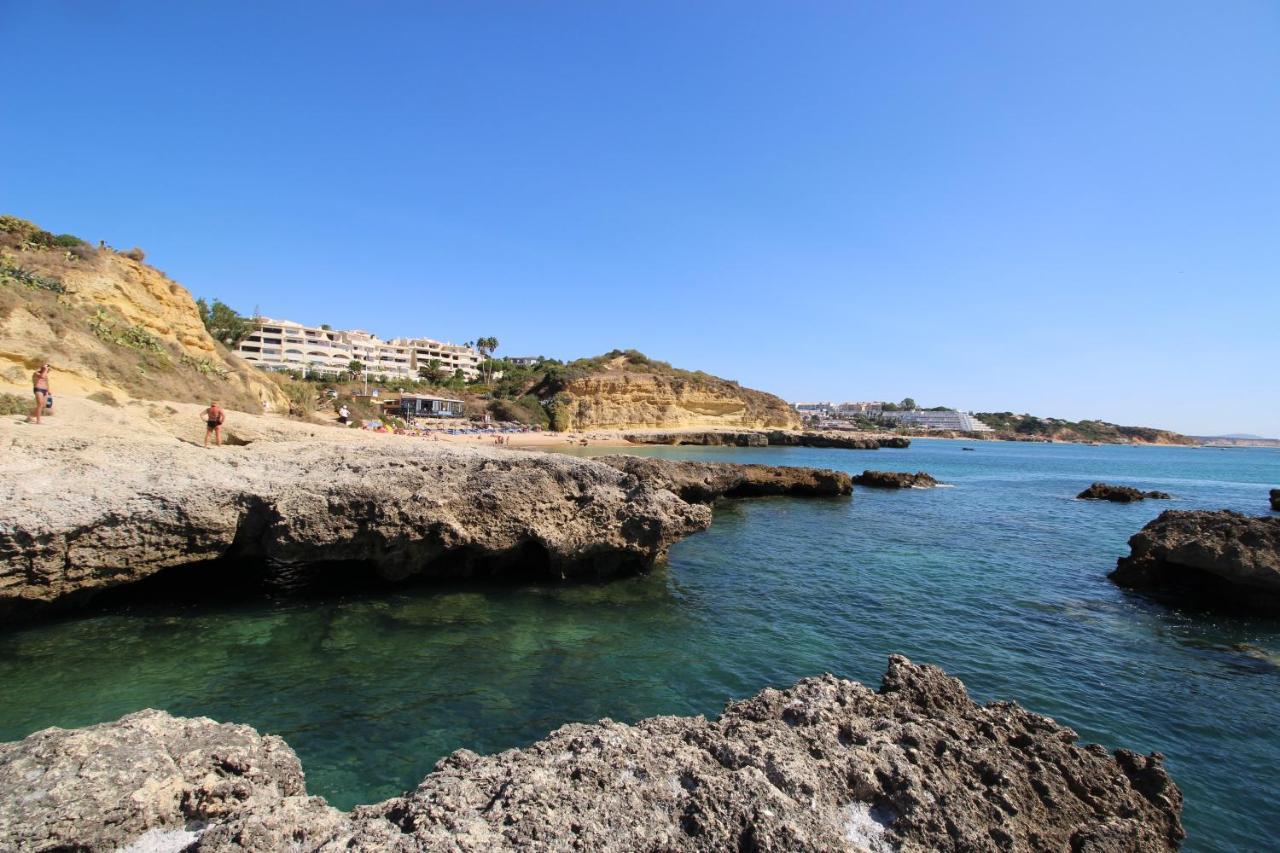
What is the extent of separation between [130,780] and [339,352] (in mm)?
112553

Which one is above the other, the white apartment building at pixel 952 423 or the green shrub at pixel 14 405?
the white apartment building at pixel 952 423

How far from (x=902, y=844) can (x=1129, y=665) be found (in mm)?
8654

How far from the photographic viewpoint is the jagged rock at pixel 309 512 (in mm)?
8023

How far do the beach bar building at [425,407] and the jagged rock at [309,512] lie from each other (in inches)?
2282

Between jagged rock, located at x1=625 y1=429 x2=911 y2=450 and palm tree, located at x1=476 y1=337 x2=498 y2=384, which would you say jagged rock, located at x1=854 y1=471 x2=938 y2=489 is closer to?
jagged rock, located at x1=625 y1=429 x2=911 y2=450

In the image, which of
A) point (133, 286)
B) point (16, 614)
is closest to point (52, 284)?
point (133, 286)

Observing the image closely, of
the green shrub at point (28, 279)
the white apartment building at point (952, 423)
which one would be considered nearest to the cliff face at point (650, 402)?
the green shrub at point (28, 279)

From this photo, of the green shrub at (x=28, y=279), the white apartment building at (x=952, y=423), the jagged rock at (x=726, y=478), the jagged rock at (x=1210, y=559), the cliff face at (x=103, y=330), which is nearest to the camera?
the jagged rock at (x=1210, y=559)

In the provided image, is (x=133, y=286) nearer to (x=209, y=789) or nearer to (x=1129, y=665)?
(x=209, y=789)

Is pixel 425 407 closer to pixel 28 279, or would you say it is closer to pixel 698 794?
pixel 28 279

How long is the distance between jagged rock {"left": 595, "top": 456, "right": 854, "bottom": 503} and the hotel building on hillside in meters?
78.5

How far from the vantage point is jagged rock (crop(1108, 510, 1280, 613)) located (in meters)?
12.0

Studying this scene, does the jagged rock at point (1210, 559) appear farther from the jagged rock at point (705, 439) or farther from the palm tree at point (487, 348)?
the palm tree at point (487, 348)

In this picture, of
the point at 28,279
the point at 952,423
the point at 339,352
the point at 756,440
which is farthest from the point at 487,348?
the point at 952,423
